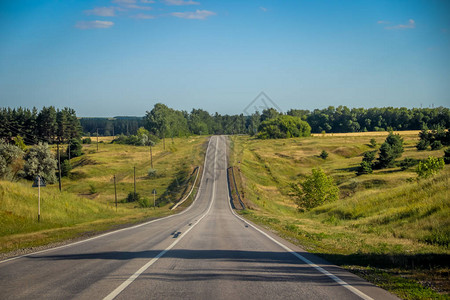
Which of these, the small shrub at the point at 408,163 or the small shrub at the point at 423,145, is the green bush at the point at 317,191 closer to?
the small shrub at the point at 408,163

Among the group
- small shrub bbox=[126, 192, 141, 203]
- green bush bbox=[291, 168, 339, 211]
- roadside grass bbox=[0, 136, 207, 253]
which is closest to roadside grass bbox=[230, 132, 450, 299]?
roadside grass bbox=[0, 136, 207, 253]

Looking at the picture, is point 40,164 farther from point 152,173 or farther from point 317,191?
point 317,191

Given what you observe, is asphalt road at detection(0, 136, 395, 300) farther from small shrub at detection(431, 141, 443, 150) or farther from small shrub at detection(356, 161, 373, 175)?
small shrub at detection(431, 141, 443, 150)

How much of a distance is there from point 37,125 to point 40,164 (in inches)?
1930

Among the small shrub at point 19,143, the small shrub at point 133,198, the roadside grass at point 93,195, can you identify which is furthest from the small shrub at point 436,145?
the small shrub at point 19,143

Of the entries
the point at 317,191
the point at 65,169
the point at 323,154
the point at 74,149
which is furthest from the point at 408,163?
the point at 74,149

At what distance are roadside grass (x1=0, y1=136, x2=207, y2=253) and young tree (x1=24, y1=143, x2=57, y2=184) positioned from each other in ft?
14.6

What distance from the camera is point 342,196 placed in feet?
217

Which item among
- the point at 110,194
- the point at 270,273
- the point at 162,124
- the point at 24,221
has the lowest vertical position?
the point at 110,194

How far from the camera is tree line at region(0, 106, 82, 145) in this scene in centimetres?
11512

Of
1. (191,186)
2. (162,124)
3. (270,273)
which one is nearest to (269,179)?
(191,186)

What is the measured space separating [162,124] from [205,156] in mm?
74254

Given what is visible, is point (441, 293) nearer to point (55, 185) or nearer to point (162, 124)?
point (55, 185)

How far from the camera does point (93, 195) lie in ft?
258
